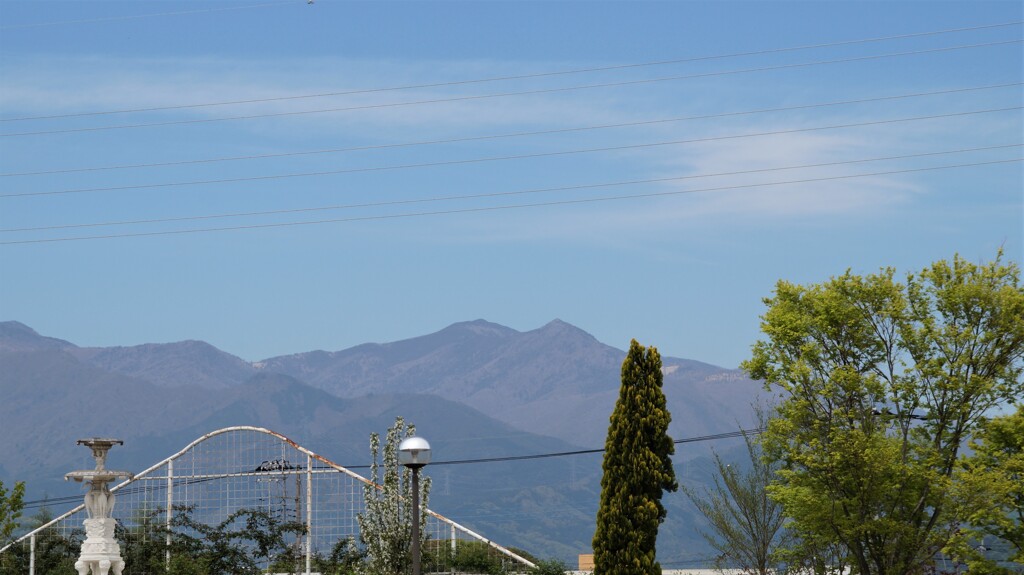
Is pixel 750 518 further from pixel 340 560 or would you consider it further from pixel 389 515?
pixel 340 560

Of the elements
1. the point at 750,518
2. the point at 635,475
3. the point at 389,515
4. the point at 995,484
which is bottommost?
the point at 750,518

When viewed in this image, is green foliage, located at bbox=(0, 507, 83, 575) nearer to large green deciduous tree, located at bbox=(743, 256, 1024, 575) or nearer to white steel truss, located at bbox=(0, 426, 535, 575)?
white steel truss, located at bbox=(0, 426, 535, 575)

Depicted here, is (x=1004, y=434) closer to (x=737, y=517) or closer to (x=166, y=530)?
(x=737, y=517)

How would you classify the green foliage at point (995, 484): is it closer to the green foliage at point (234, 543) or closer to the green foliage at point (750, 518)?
the green foliage at point (750, 518)

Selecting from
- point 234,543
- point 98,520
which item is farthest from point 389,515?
point 234,543

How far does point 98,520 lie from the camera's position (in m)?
25.8

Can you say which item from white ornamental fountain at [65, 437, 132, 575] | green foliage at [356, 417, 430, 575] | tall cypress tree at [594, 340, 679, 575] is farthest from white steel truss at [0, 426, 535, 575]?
tall cypress tree at [594, 340, 679, 575]

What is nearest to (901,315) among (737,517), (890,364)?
(890,364)

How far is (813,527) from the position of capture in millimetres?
28359

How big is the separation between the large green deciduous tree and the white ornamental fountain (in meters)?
13.3

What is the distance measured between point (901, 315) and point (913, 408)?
1.97 meters

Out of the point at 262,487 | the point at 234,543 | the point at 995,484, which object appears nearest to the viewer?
the point at 995,484

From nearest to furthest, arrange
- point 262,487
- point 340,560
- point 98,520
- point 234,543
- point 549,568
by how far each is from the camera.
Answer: point 98,520 → point 549,568 → point 340,560 → point 234,543 → point 262,487

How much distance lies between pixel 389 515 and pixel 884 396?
1073 centimetres
